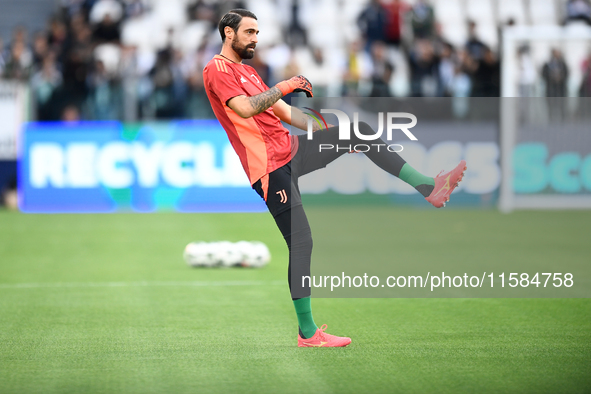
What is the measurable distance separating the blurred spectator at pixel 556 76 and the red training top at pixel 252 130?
34.7ft

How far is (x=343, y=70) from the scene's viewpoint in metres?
18.0

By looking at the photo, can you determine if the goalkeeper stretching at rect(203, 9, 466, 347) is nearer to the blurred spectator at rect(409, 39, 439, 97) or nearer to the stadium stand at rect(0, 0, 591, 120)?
the stadium stand at rect(0, 0, 591, 120)

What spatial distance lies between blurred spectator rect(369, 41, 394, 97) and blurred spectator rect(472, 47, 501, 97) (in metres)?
1.61

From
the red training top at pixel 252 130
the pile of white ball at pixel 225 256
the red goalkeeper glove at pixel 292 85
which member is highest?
the red goalkeeper glove at pixel 292 85

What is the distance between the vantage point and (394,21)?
Result: 18.5 meters

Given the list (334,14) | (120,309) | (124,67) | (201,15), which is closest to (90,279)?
(120,309)

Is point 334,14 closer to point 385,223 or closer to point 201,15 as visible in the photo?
point 201,15

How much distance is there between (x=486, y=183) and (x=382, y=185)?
1.81 m

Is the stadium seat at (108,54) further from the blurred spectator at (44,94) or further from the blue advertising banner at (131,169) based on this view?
the blue advertising banner at (131,169)

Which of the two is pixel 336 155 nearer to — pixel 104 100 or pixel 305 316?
pixel 305 316

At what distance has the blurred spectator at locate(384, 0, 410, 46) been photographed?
1852cm

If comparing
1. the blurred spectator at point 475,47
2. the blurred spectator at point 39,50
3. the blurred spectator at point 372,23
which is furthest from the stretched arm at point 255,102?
the blurred spectator at point 372,23

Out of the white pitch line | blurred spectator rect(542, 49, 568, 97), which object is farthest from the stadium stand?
the white pitch line

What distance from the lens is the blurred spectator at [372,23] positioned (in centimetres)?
1845
